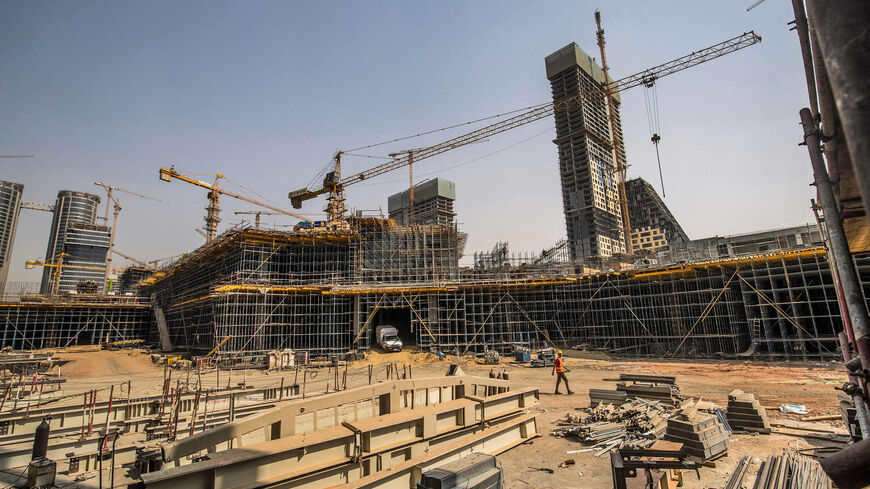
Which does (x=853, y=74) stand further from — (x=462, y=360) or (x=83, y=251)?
(x=83, y=251)

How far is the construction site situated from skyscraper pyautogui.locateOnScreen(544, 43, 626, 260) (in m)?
13.8

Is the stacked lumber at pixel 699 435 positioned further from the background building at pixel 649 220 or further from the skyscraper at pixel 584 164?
the background building at pixel 649 220

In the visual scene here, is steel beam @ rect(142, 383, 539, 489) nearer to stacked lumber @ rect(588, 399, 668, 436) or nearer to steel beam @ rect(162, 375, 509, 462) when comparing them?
steel beam @ rect(162, 375, 509, 462)

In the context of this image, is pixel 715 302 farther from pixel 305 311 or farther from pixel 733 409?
pixel 305 311

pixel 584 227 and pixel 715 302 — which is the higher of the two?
pixel 584 227

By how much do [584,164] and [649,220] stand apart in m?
21.1

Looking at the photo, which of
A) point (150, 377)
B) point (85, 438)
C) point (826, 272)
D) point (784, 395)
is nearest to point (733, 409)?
point (784, 395)

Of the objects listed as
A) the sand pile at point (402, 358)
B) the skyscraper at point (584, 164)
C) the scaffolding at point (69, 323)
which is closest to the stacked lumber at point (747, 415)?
the sand pile at point (402, 358)

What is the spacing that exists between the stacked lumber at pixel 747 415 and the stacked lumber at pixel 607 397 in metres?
2.80

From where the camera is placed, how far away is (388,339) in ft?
107

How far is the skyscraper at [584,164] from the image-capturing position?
82.9 meters

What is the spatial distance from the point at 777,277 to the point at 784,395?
13383 mm

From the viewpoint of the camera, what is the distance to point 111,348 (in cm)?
4141

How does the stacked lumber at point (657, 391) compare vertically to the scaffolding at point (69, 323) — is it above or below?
below
